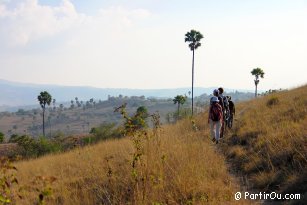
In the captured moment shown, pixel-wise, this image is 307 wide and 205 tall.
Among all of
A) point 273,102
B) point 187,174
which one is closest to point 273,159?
point 187,174

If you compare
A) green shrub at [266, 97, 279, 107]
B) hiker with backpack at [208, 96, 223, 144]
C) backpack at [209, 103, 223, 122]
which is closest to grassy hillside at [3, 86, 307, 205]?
hiker with backpack at [208, 96, 223, 144]

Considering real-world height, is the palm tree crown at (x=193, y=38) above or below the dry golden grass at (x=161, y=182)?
above

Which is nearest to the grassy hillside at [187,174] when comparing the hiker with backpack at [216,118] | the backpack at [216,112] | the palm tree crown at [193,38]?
the hiker with backpack at [216,118]

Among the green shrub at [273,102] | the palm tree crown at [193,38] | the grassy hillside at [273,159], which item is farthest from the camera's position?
the palm tree crown at [193,38]

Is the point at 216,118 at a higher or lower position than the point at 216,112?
lower

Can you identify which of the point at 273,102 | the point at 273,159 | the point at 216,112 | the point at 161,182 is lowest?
the point at 161,182

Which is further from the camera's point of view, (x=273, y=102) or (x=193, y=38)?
(x=193, y=38)

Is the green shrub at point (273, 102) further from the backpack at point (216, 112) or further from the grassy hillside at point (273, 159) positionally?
the grassy hillside at point (273, 159)

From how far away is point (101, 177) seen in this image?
931 cm

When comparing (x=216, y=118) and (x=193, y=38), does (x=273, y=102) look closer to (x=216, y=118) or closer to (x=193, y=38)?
(x=216, y=118)

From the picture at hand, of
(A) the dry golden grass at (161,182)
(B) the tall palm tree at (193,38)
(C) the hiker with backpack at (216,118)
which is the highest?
(B) the tall palm tree at (193,38)

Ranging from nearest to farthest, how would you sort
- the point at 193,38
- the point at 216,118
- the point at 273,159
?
the point at 273,159, the point at 216,118, the point at 193,38

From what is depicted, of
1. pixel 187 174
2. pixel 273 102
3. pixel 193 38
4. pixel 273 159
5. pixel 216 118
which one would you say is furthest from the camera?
pixel 193 38

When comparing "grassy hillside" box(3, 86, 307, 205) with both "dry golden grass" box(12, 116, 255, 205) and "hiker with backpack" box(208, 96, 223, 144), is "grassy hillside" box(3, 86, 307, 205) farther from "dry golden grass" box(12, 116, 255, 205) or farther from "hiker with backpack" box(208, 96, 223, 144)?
"hiker with backpack" box(208, 96, 223, 144)
